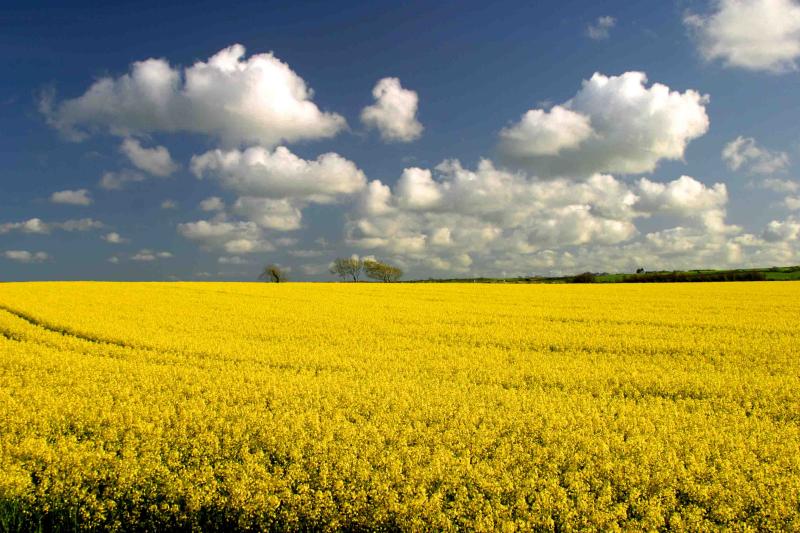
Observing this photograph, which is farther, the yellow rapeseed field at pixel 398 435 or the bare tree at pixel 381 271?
the bare tree at pixel 381 271

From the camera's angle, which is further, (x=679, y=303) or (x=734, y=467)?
(x=679, y=303)

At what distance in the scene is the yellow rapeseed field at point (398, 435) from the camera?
191 inches

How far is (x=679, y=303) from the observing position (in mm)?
26156

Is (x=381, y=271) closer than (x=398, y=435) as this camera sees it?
No

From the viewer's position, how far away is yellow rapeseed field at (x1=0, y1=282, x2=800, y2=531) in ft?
15.9

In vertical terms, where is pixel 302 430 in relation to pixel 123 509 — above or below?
above

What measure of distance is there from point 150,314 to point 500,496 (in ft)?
61.0

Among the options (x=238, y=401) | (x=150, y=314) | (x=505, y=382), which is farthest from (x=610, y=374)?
(x=150, y=314)

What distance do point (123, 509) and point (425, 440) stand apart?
343 centimetres

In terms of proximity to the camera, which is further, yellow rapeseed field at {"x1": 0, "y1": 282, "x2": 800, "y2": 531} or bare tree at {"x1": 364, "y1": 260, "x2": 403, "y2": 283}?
bare tree at {"x1": 364, "y1": 260, "x2": 403, "y2": 283}

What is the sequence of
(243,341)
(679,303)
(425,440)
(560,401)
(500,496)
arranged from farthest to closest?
(679,303), (243,341), (560,401), (425,440), (500,496)

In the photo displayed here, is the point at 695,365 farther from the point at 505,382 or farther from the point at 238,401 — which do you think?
the point at 238,401

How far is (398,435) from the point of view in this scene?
6375 millimetres

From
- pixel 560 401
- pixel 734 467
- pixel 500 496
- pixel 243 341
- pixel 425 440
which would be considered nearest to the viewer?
pixel 500 496
